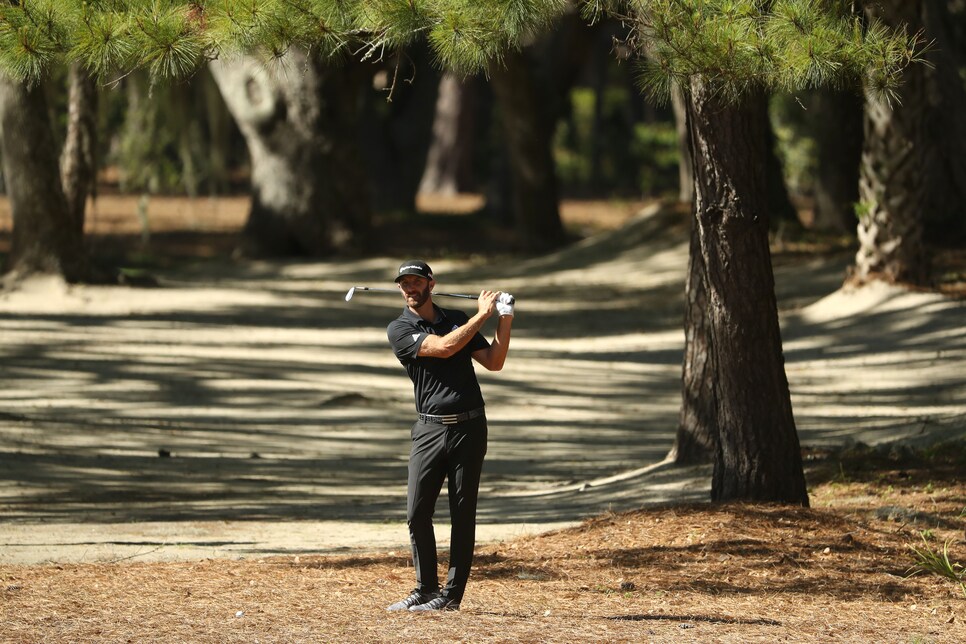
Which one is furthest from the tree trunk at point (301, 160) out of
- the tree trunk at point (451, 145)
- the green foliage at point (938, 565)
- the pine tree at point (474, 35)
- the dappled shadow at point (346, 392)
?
the tree trunk at point (451, 145)

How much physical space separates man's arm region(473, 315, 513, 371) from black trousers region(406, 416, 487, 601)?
245mm

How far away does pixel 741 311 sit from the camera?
27.2ft

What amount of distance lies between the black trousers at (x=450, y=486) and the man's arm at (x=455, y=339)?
1.07ft

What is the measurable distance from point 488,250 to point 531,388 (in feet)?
42.3

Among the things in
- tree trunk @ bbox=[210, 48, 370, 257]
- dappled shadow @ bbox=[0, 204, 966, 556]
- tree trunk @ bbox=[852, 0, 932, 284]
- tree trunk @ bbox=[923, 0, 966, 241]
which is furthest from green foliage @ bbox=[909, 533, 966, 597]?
tree trunk @ bbox=[210, 48, 370, 257]

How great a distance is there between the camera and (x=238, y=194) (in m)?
42.7

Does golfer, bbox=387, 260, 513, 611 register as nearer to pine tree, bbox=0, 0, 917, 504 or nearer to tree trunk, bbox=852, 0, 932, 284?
pine tree, bbox=0, 0, 917, 504

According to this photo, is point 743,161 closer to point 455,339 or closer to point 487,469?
point 455,339

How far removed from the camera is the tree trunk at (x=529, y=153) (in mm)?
24766

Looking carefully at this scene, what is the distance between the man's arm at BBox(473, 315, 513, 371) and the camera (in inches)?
243

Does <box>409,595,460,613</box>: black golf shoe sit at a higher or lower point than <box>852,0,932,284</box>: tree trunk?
lower

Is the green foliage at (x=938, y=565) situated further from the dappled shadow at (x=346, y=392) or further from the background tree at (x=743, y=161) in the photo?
the dappled shadow at (x=346, y=392)

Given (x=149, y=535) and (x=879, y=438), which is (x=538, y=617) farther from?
(x=879, y=438)

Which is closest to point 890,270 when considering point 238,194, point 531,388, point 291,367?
point 531,388
